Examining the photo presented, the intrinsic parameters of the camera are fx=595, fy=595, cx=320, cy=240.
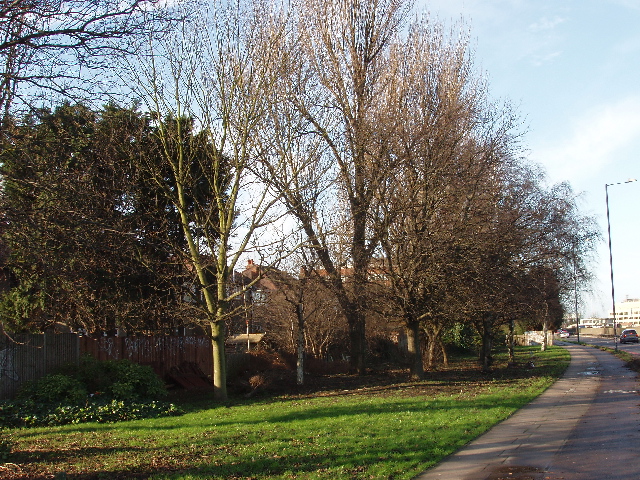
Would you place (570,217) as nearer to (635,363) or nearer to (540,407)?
(635,363)

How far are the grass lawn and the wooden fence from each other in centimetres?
250

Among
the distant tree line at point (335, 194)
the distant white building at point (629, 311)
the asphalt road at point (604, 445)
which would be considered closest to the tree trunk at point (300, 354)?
the distant tree line at point (335, 194)

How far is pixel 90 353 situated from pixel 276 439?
358 inches

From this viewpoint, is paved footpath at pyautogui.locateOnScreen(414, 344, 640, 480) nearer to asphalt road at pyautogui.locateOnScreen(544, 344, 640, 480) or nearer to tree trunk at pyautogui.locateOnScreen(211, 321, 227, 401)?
asphalt road at pyautogui.locateOnScreen(544, 344, 640, 480)

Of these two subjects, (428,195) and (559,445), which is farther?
(428,195)

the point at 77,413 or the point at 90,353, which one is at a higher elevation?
the point at 90,353

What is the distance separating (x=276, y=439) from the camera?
9.54 metres

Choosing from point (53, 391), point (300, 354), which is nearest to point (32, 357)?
point (53, 391)

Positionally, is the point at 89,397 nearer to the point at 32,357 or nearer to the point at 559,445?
the point at 32,357

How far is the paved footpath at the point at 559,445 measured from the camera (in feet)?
24.7

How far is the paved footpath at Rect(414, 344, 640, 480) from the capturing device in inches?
296

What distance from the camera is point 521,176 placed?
2559 cm

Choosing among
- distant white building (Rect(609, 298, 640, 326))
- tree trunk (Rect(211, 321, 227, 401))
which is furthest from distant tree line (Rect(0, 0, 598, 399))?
distant white building (Rect(609, 298, 640, 326))

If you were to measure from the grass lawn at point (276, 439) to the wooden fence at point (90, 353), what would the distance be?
250cm
